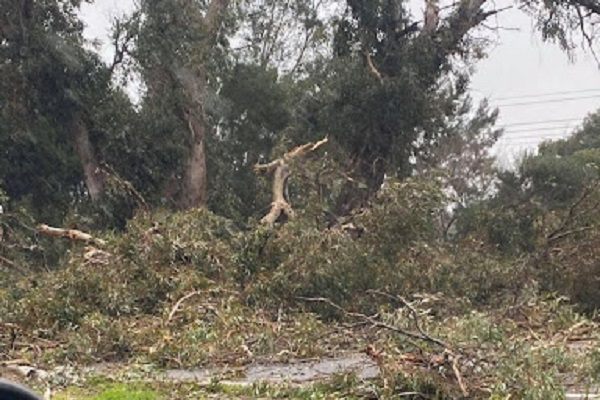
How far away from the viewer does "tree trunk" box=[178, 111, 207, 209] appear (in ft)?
56.1

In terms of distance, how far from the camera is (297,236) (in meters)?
10.7

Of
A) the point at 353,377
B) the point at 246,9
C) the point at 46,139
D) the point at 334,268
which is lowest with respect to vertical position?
the point at 353,377

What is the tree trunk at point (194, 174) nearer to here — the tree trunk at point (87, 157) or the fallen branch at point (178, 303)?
the tree trunk at point (87, 157)

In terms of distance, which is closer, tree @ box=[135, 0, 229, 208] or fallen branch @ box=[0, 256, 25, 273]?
fallen branch @ box=[0, 256, 25, 273]

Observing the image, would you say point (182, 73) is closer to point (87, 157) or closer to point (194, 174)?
point (194, 174)

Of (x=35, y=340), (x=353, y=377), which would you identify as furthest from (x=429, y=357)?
(x=35, y=340)

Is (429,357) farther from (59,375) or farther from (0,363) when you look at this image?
(0,363)

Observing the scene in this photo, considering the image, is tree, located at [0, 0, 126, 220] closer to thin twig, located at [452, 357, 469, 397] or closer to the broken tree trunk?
the broken tree trunk

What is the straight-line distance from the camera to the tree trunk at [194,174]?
1711 cm

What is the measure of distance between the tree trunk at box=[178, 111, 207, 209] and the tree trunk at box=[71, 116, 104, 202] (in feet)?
5.57

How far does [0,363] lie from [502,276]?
250 inches

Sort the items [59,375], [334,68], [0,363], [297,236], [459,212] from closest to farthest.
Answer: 1. [59,375]
2. [0,363]
3. [297,236]
4. [334,68]
5. [459,212]

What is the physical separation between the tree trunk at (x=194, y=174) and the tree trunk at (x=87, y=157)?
170 centimetres

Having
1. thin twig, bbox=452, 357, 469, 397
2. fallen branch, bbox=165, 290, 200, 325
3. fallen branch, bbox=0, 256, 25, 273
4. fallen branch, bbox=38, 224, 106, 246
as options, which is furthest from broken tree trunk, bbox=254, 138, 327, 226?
thin twig, bbox=452, 357, 469, 397
